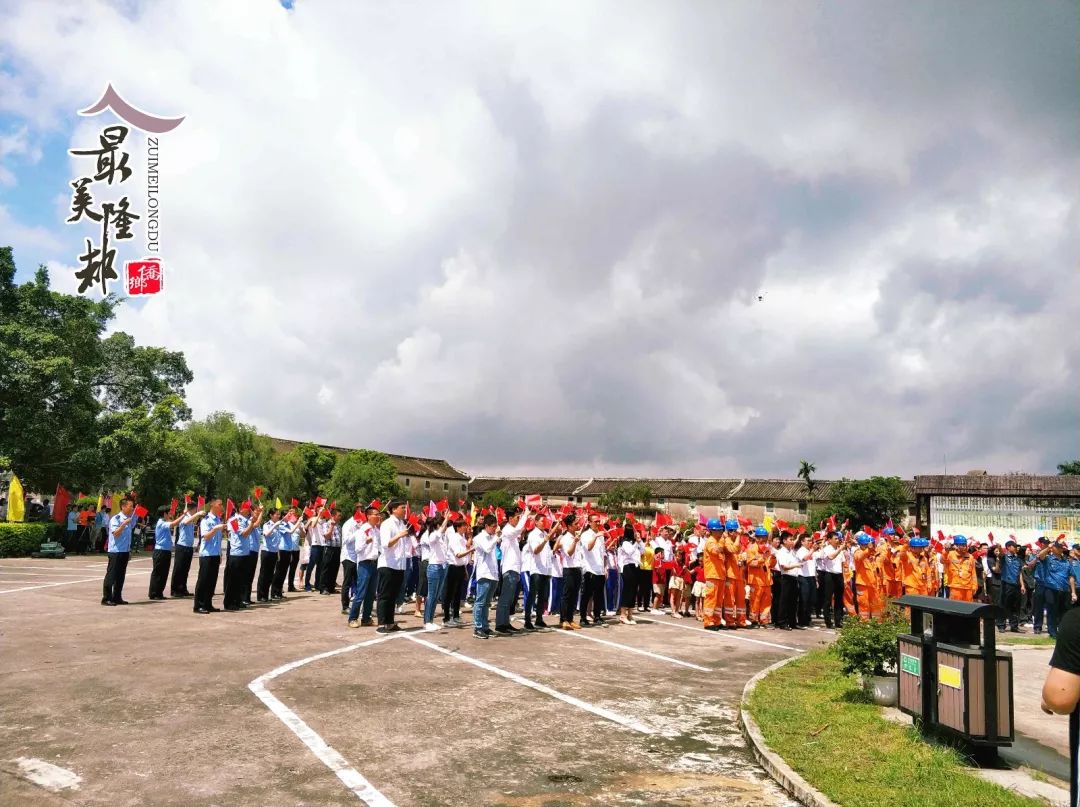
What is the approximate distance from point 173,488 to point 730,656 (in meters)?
35.2

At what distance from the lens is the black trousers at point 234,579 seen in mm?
13312

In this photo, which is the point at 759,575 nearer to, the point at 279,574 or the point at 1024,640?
the point at 1024,640

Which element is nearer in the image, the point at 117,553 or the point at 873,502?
the point at 117,553

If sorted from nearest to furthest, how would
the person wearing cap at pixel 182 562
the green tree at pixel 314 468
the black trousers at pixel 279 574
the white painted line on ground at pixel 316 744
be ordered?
1. the white painted line on ground at pixel 316 744
2. the person wearing cap at pixel 182 562
3. the black trousers at pixel 279 574
4. the green tree at pixel 314 468

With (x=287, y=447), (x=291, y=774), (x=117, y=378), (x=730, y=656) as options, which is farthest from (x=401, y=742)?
(x=287, y=447)

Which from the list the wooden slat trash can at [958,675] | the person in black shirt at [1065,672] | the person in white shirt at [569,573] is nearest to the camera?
the person in black shirt at [1065,672]

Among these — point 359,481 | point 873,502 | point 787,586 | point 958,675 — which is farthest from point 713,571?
point 359,481

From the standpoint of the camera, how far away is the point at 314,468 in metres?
65.6

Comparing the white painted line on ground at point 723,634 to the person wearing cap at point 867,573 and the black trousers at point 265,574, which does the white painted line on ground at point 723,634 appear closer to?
the person wearing cap at point 867,573

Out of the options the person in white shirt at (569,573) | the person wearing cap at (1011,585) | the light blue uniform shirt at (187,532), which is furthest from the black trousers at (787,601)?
the light blue uniform shirt at (187,532)

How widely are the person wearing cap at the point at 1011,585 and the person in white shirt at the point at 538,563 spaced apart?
11605mm

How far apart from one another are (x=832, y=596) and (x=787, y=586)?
170cm

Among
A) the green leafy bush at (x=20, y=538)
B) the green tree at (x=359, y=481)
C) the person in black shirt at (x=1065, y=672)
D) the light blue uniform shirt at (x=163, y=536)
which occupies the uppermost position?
the green tree at (x=359, y=481)

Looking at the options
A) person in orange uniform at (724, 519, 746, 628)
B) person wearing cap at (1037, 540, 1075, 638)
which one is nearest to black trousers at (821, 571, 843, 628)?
person in orange uniform at (724, 519, 746, 628)
